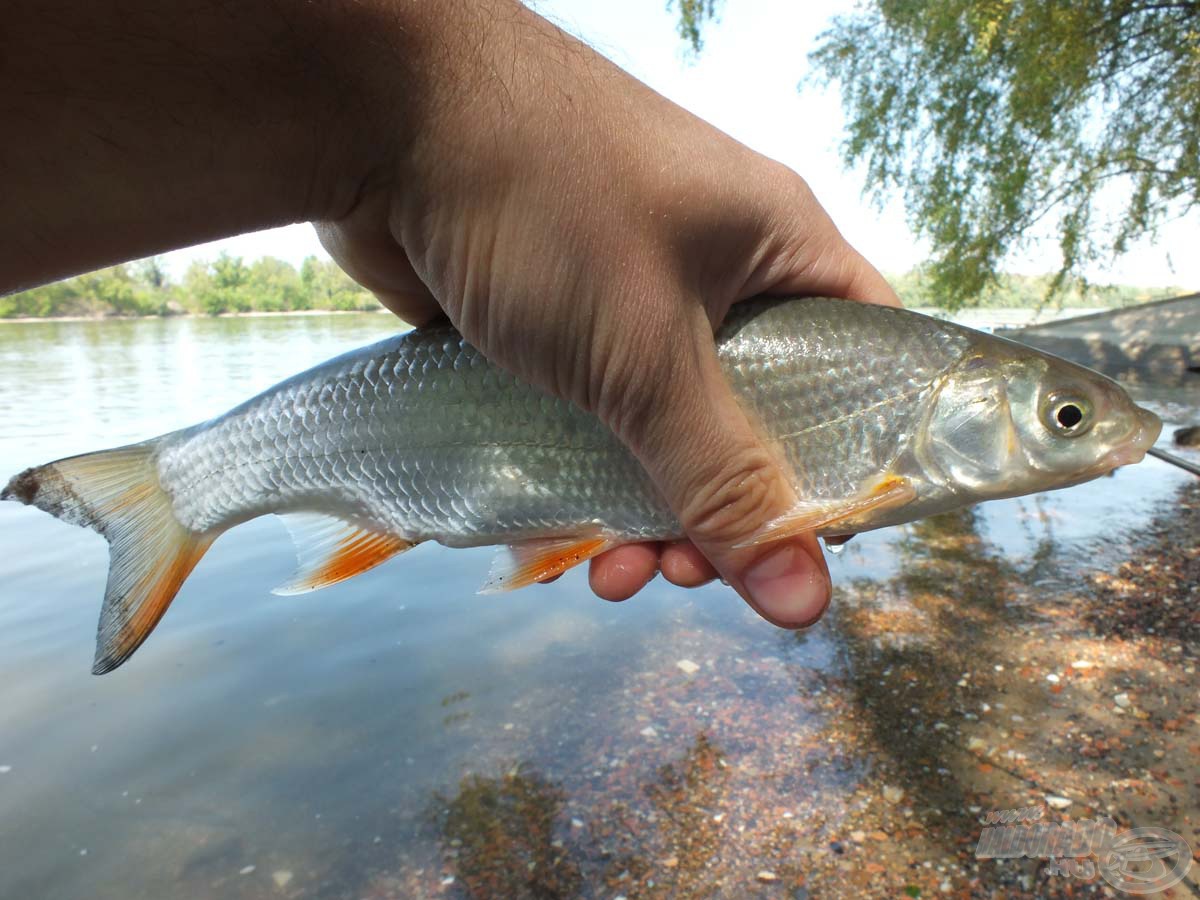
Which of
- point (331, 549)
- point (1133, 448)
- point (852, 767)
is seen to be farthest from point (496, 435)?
point (852, 767)

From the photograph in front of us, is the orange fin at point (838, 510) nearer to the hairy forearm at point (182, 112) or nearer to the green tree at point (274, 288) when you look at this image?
the hairy forearm at point (182, 112)

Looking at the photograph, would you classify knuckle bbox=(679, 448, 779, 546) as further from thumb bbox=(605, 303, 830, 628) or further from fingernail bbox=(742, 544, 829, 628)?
fingernail bbox=(742, 544, 829, 628)

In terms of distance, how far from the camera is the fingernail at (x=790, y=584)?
2264 millimetres

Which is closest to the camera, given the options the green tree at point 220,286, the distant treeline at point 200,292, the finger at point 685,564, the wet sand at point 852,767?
the finger at point 685,564

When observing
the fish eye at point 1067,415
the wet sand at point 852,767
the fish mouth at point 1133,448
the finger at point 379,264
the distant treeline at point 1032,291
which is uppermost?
the finger at point 379,264

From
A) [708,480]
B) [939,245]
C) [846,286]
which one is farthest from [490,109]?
[939,245]

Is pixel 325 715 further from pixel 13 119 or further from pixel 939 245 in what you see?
pixel 939 245

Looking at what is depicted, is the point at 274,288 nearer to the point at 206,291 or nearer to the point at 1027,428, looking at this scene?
the point at 206,291

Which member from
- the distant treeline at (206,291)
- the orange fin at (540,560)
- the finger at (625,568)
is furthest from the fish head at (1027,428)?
the distant treeline at (206,291)

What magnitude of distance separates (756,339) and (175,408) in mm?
17188

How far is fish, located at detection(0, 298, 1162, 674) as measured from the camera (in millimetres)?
2197

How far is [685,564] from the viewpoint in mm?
2592

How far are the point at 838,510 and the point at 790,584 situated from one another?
0.29 meters

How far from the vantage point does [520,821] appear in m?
4.32
